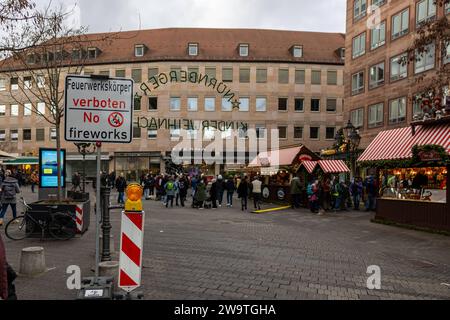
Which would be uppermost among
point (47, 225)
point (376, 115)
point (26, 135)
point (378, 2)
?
point (378, 2)

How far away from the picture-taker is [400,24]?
30266 millimetres

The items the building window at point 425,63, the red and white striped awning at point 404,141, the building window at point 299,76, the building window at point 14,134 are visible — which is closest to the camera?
the red and white striped awning at point 404,141

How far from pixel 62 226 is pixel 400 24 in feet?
93.6

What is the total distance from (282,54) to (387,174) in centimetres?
3741

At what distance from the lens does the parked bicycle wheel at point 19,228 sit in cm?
1002

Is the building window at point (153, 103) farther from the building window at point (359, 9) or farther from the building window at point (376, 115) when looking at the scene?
the building window at point (376, 115)

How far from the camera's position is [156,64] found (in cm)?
5050

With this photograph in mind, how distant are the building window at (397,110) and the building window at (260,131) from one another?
20.8 metres

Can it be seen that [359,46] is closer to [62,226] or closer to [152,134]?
[152,134]

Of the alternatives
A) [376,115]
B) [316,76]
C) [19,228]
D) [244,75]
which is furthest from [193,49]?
[19,228]

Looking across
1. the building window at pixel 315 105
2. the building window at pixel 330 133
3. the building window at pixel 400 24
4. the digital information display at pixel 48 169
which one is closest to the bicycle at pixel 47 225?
the digital information display at pixel 48 169

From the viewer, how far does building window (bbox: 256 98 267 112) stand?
5047 centimetres

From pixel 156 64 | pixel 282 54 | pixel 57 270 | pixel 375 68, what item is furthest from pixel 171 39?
pixel 57 270

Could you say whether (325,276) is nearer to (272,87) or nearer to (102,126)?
(102,126)
